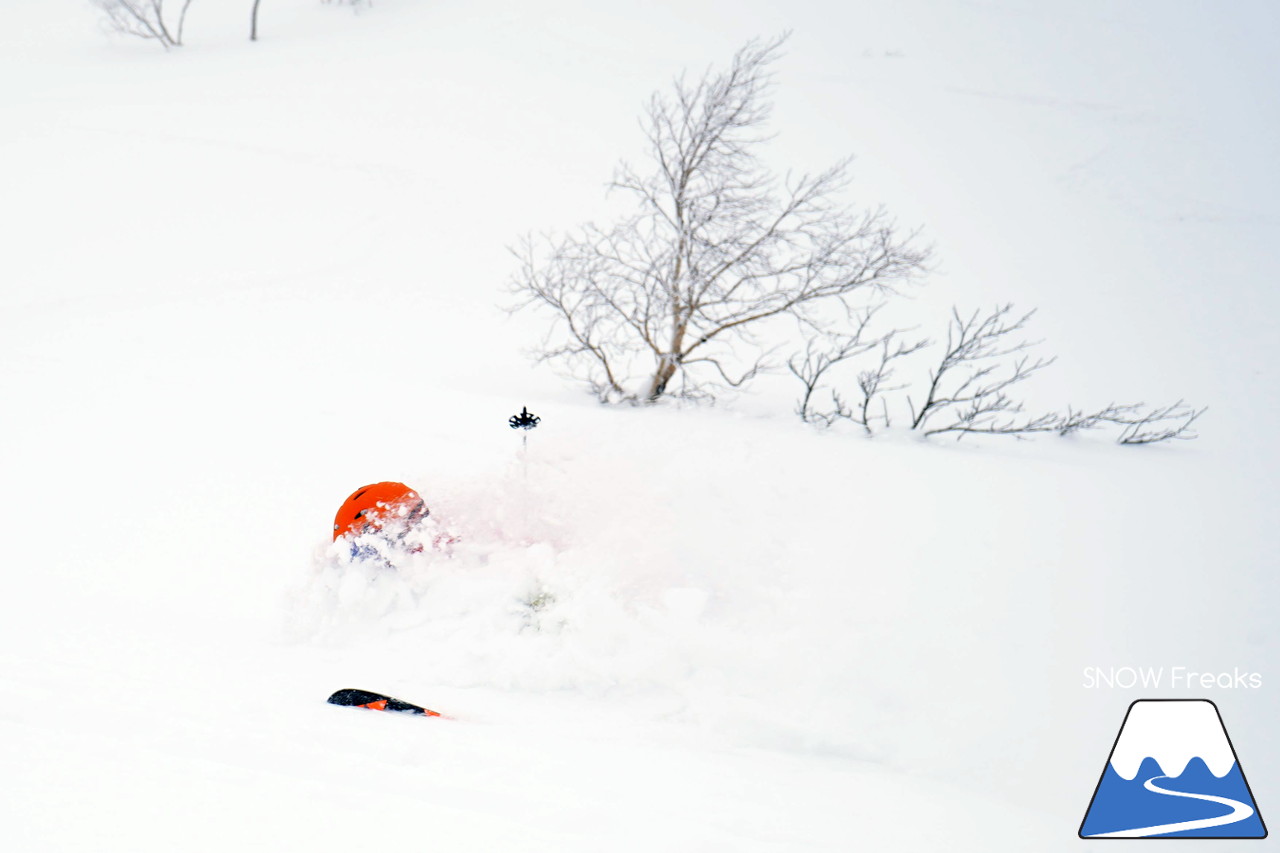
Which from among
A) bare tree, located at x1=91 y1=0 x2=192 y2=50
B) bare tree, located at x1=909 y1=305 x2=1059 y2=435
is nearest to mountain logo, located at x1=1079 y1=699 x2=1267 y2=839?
bare tree, located at x1=909 y1=305 x2=1059 y2=435

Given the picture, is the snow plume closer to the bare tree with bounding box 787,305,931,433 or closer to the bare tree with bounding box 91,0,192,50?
the bare tree with bounding box 787,305,931,433

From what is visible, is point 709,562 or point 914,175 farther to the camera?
point 914,175

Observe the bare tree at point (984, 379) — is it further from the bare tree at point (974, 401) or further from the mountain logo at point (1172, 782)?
A: the mountain logo at point (1172, 782)

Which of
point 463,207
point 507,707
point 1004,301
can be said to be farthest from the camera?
point 463,207

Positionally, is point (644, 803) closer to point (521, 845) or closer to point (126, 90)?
point (521, 845)

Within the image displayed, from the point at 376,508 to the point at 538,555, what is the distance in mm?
1169

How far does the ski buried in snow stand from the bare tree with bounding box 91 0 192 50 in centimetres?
2499

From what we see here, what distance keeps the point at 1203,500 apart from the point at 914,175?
14.3 metres

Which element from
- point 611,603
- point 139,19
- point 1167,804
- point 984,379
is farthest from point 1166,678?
point 139,19

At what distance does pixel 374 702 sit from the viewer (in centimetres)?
341

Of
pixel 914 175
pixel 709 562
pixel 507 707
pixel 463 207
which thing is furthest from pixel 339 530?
pixel 914 175

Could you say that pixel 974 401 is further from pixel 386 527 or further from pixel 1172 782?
pixel 386 527

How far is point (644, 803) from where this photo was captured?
2.64 metres

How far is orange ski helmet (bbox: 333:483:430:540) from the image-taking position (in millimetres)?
4402
